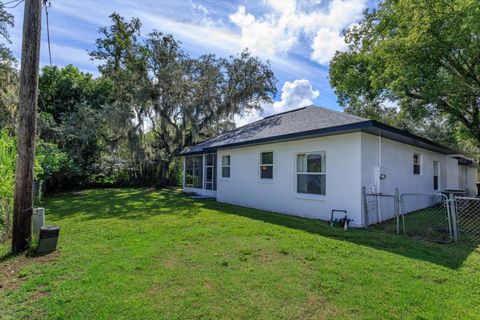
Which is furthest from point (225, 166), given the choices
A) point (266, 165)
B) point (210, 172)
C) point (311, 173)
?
point (311, 173)

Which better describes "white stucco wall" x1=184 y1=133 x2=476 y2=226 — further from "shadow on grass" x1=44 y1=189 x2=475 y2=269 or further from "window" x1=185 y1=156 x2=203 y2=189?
"window" x1=185 y1=156 x2=203 y2=189

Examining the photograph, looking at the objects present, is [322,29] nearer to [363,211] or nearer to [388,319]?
[363,211]

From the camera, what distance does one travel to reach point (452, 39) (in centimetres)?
898

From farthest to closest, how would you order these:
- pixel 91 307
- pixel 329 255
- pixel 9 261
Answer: pixel 329 255 → pixel 9 261 → pixel 91 307

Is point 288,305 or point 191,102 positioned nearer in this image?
point 288,305

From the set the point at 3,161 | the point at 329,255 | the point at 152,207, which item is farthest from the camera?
the point at 152,207

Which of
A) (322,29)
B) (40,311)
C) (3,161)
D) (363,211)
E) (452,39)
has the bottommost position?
(40,311)

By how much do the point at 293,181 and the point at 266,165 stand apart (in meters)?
1.49

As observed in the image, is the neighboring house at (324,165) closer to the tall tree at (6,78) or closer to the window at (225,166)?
the window at (225,166)

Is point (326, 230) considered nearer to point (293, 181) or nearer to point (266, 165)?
point (293, 181)

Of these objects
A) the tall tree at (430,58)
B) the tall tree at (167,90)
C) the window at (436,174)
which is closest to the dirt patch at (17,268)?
the tall tree at (430,58)

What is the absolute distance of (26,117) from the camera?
4.71 m

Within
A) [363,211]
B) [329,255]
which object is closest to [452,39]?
[363,211]

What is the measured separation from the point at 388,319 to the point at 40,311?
3.60 m
